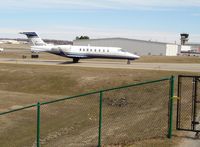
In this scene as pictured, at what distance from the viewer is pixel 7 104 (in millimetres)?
30828

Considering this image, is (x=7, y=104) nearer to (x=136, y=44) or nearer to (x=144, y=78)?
(x=144, y=78)

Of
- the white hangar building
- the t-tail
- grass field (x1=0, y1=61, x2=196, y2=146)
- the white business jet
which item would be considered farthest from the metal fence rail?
the white hangar building

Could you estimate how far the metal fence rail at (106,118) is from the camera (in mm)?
12652

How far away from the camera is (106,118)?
72.4 feet

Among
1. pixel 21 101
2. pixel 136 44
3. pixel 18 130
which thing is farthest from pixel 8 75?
pixel 136 44

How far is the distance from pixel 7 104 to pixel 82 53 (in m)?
25.5

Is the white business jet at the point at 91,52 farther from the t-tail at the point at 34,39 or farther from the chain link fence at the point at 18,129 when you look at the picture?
the chain link fence at the point at 18,129

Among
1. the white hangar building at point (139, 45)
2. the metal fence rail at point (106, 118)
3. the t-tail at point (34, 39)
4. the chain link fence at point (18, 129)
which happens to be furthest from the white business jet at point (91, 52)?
the white hangar building at point (139, 45)

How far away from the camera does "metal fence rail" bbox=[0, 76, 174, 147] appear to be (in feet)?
41.5

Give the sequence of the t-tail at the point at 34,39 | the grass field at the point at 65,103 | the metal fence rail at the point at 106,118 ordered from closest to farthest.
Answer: the metal fence rail at the point at 106,118, the grass field at the point at 65,103, the t-tail at the point at 34,39

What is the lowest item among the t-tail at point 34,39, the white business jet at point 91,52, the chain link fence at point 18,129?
the chain link fence at point 18,129

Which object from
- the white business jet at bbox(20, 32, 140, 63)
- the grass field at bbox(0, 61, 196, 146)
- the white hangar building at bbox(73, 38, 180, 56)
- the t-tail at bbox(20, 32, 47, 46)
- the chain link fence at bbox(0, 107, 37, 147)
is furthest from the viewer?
the white hangar building at bbox(73, 38, 180, 56)

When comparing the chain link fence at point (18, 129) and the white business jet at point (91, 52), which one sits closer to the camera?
the chain link fence at point (18, 129)

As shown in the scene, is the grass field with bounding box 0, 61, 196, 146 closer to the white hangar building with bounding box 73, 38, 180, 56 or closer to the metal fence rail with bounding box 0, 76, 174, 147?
the metal fence rail with bounding box 0, 76, 174, 147
